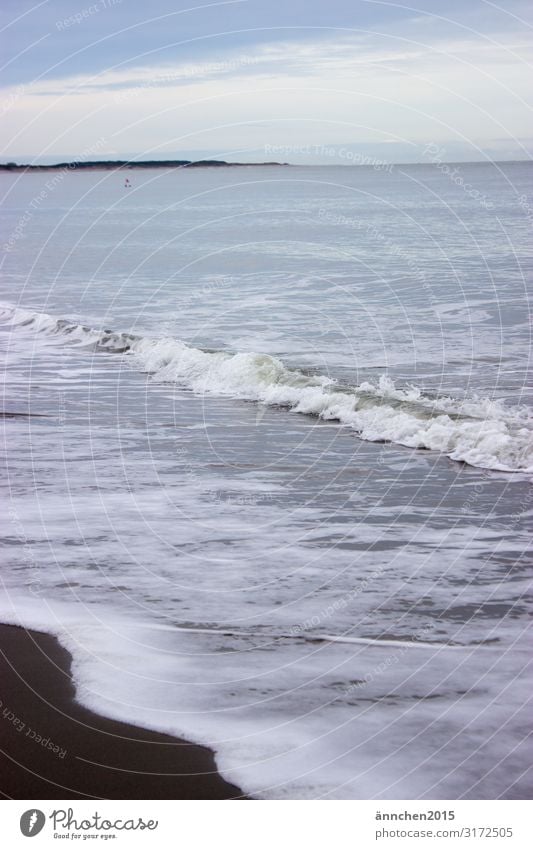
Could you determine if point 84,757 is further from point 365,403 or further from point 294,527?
point 365,403

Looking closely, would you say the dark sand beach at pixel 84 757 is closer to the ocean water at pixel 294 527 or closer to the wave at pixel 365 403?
the ocean water at pixel 294 527

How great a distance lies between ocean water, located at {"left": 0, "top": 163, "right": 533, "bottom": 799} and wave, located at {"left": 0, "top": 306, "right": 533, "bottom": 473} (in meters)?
0.04

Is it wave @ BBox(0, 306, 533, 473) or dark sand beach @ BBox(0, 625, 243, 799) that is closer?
dark sand beach @ BBox(0, 625, 243, 799)

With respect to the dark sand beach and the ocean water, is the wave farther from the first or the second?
the dark sand beach

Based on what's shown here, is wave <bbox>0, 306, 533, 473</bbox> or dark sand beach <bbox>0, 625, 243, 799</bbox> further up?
wave <bbox>0, 306, 533, 473</bbox>

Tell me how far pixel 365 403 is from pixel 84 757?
832 cm

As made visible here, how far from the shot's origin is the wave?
35.5 feet

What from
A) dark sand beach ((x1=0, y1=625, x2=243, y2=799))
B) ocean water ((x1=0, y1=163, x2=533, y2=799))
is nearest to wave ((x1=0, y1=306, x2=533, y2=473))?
ocean water ((x1=0, y1=163, x2=533, y2=799))

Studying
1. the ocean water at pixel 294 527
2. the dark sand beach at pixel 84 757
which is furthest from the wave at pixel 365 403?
the dark sand beach at pixel 84 757

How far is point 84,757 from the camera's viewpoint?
16.6 ft

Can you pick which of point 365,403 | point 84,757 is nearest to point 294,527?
point 84,757

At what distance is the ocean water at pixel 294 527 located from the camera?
5.32 m
